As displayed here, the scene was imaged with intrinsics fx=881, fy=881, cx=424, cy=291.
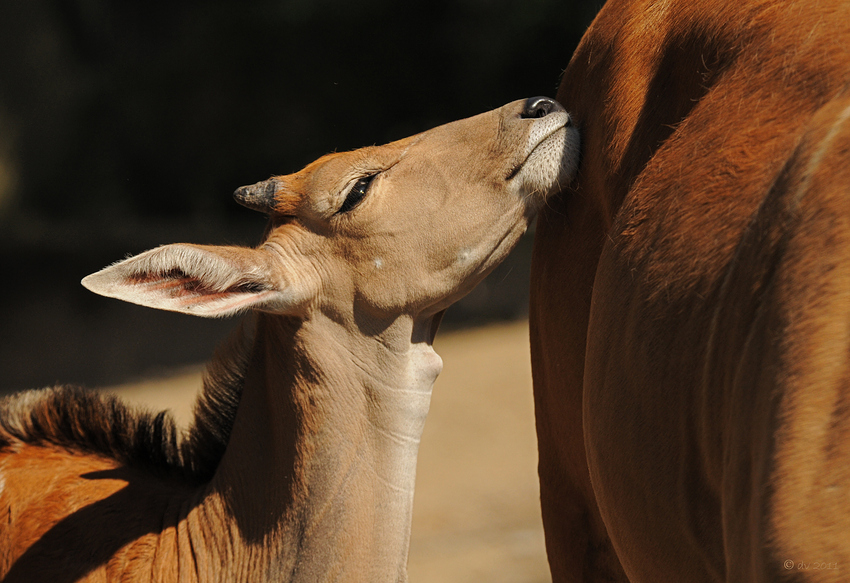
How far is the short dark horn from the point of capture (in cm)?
302

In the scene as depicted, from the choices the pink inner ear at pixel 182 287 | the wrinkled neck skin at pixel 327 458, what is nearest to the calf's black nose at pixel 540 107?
the wrinkled neck skin at pixel 327 458

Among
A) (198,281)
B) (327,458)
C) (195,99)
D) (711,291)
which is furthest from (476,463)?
(195,99)

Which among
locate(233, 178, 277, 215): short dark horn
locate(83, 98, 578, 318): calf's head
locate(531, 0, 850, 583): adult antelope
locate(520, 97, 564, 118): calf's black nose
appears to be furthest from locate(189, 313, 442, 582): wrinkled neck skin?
locate(520, 97, 564, 118): calf's black nose

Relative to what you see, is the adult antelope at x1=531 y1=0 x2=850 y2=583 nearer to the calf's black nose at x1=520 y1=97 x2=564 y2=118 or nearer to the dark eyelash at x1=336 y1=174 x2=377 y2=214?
the calf's black nose at x1=520 y1=97 x2=564 y2=118

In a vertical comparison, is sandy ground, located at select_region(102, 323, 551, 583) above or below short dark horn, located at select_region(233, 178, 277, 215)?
below

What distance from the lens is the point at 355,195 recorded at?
9.59 ft

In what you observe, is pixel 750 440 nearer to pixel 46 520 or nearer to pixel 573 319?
pixel 573 319

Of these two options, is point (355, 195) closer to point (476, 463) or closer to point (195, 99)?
point (476, 463)

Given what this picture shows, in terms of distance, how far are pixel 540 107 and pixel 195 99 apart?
8.76 metres

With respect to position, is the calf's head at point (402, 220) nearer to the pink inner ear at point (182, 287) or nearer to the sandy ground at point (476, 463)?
the pink inner ear at point (182, 287)

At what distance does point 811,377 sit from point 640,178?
828mm

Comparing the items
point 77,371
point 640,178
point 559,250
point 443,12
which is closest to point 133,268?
point 559,250

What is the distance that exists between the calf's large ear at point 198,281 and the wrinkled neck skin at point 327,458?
18cm

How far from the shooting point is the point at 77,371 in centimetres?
866
